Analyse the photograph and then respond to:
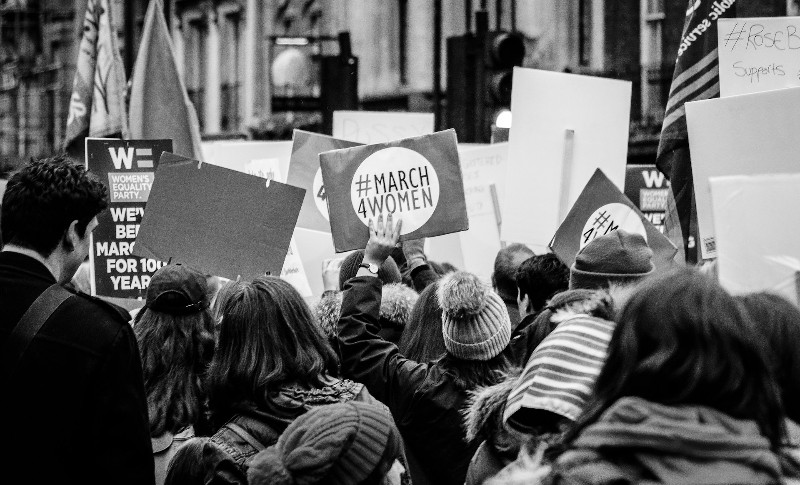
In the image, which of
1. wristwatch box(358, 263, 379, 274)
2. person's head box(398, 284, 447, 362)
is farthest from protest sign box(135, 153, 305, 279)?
person's head box(398, 284, 447, 362)

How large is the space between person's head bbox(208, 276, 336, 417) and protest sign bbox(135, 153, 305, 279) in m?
1.96

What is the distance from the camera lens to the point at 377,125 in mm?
9195

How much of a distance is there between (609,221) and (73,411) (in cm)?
335

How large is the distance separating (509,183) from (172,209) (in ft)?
6.65

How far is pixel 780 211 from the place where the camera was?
11.0 ft

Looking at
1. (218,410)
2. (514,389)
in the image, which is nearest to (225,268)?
(218,410)

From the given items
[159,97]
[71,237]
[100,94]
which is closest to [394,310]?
[71,237]

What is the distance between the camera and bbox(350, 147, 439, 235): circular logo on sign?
→ 234 inches

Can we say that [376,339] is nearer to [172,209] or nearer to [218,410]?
[218,410]

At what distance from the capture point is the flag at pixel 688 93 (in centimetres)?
584

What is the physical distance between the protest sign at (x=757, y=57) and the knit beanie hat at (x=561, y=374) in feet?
9.06

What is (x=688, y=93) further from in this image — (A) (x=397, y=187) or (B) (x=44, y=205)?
(B) (x=44, y=205)

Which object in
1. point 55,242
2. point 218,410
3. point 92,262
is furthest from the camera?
point 92,262

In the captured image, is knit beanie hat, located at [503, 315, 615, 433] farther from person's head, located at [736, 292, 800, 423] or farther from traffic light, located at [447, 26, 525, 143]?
traffic light, located at [447, 26, 525, 143]
